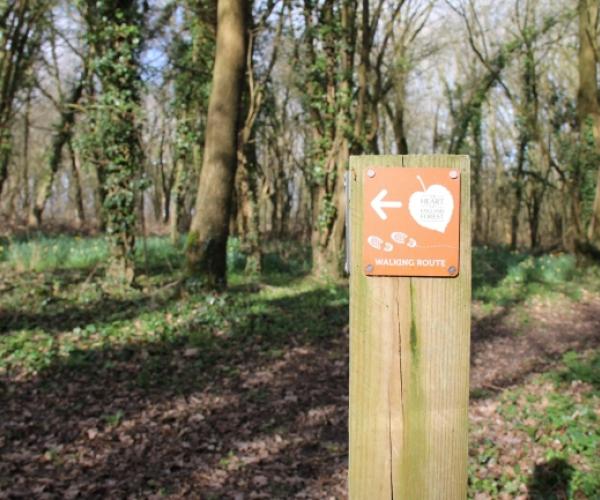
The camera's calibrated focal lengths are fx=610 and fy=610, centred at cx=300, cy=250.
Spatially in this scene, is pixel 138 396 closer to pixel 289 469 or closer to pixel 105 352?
pixel 105 352

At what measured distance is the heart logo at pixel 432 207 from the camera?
6.46 ft

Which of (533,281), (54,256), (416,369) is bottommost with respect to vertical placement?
(533,281)

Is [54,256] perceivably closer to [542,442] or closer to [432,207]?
[542,442]

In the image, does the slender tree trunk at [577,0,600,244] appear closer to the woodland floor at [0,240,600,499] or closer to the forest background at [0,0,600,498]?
the forest background at [0,0,600,498]

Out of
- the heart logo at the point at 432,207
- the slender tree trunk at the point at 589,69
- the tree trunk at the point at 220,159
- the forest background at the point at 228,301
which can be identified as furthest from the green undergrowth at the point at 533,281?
the heart logo at the point at 432,207

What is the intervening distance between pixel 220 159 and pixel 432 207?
25.1 feet

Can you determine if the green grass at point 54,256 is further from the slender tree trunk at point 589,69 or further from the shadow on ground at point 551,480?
the slender tree trunk at point 589,69

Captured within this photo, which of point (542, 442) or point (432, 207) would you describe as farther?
point (542, 442)

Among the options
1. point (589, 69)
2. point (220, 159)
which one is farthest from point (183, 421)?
point (589, 69)

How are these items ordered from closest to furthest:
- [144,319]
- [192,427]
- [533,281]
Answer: [192,427], [144,319], [533,281]

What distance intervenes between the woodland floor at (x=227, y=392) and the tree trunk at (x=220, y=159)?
570mm

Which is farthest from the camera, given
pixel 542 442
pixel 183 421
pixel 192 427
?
pixel 183 421

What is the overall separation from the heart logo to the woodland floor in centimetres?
274

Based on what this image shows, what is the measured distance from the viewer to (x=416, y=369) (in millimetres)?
2006
